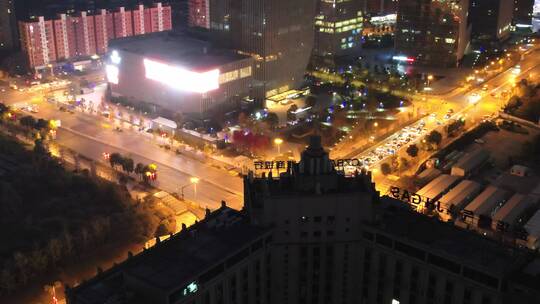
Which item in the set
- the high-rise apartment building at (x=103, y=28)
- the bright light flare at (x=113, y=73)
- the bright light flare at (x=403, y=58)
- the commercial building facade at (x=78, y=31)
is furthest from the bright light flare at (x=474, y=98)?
the high-rise apartment building at (x=103, y=28)

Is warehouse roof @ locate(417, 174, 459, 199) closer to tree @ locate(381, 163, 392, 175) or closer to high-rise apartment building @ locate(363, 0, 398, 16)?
tree @ locate(381, 163, 392, 175)

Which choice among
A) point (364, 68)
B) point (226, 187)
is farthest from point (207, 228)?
point (364, 68)

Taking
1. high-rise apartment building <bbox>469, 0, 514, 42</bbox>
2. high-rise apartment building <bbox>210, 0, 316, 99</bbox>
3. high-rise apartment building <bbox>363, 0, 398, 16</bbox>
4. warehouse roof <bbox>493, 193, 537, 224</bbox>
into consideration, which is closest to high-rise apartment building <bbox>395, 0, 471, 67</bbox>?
high-rise apartment building <bbox>469, 0, 514, 42</bbox>

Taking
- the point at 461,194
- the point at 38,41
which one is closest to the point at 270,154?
the point at 461,194

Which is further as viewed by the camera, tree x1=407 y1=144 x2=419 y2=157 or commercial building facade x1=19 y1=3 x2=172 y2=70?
commercial building facade x1=19 y1=3 x2=172 y2=70

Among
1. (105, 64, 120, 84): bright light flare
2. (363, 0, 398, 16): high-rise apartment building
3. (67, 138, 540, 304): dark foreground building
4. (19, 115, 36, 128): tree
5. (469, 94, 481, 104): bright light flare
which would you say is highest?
(363, 0, 398, 16): high-rise apartment building

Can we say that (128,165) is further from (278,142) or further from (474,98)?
(474,98)

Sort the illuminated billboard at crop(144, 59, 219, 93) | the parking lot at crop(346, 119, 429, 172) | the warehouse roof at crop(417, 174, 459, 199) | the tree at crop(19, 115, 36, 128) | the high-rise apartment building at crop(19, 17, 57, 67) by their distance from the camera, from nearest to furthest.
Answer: the warehouse roof at crop(417, 174, 459, 199)
the parking lot at crop(346, 119, 429, 172)
the tree at crop(19, 115, 36, 128)
the illuminated billboard at crop(144, 59, 219, 93)
the high-rise apartment building at crop(19, 17, 57, 67)
